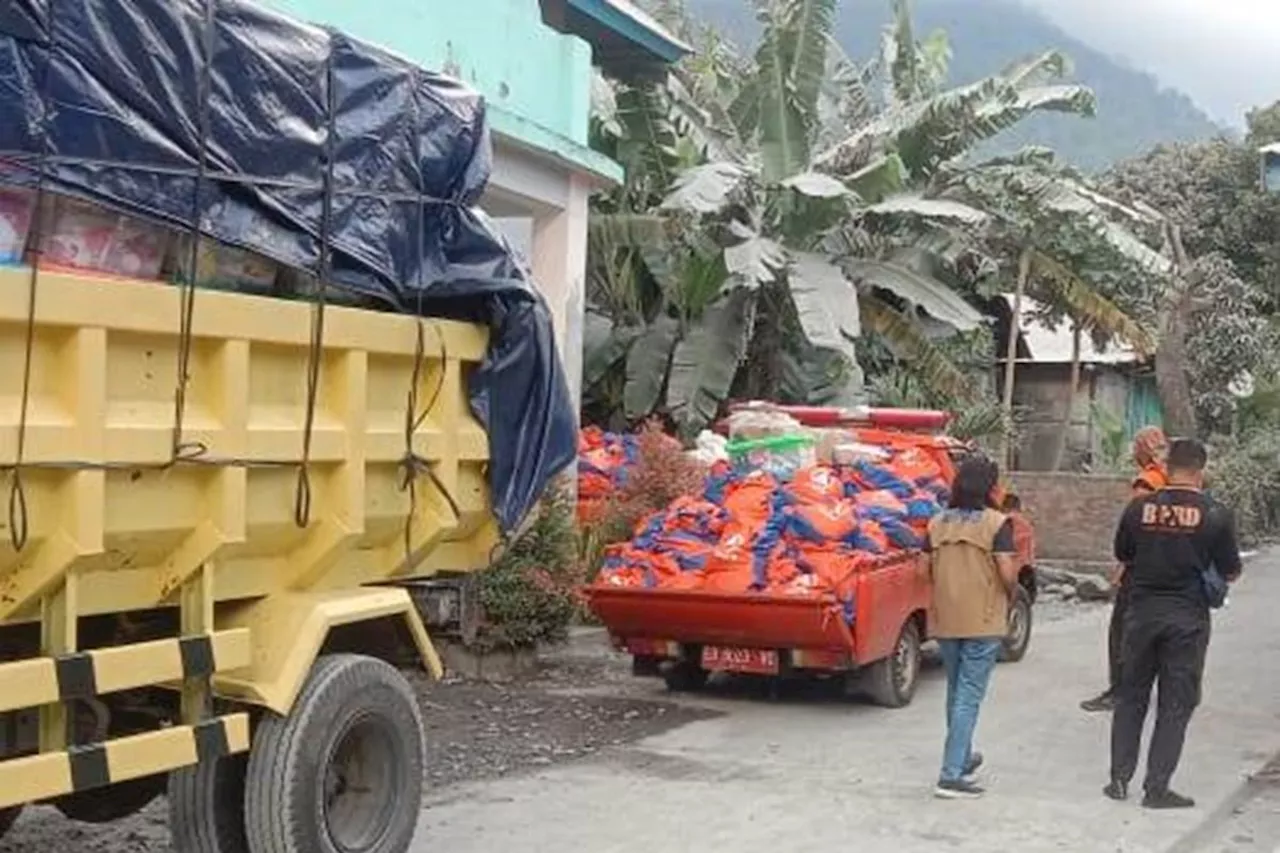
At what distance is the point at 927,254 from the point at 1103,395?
12.8m

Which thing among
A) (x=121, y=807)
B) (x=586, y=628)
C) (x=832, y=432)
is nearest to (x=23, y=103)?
(x=121, y=807)

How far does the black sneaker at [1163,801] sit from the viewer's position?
7672mm

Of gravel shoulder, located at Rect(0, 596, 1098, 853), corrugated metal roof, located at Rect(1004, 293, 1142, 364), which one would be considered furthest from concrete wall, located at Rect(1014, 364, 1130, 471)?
gravel shoulder, located at Rect(0, 596, 1098, 853)

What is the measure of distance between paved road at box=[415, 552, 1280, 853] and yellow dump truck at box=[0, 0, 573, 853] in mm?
Result: 1316

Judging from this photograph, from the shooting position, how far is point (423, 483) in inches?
236

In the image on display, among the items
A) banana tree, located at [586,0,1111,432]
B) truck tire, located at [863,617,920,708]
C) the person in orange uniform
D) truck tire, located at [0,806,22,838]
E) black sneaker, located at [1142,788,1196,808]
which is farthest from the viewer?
banana tree, located at [586,0,1111,432]

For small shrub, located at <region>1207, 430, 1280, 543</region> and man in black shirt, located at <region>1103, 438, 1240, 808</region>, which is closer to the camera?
man in black shirt, located at <region>1103, 438, 1240, 808</region>

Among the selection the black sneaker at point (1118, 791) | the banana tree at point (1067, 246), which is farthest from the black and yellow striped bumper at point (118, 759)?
the banana tree at point (1067, 246)

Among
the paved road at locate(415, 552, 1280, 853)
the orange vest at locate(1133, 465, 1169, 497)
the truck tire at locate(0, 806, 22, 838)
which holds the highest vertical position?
the orange vest at locate(1133, 465, 1169, 497)

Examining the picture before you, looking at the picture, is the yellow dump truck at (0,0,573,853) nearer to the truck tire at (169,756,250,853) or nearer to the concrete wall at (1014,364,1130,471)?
the truck tire at (169,756,250,853)

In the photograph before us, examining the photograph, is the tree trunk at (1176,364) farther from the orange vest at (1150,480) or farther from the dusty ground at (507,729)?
the orange vest at (1150,480)

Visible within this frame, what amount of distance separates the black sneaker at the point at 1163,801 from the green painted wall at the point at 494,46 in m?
5.82

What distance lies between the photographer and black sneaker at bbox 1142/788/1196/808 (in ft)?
25.2

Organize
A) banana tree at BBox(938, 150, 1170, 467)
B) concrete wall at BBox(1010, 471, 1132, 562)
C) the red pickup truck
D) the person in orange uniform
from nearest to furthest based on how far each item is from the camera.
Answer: the person in orange uniform, the red pickup truck, banana tree at BBox(938, 150, 1170, 467), concrete wall at BBox(1010, 471, 1132, 562)
